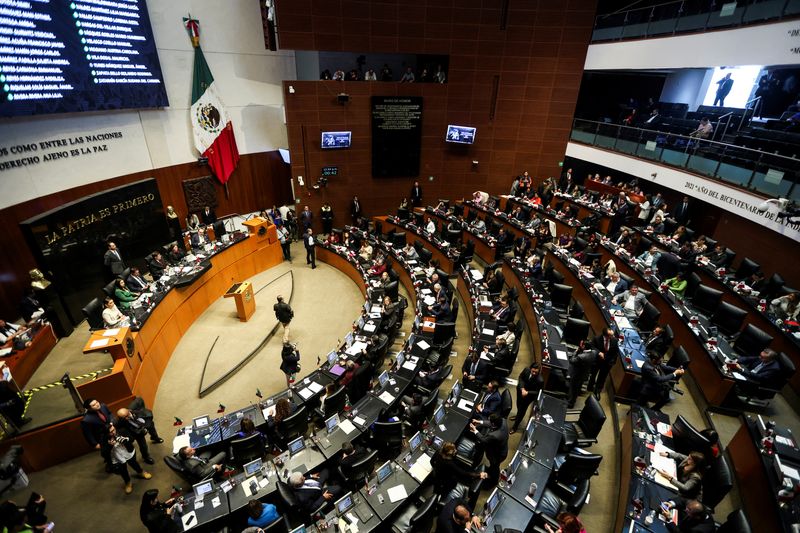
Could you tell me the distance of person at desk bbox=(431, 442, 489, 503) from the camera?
5.49 m

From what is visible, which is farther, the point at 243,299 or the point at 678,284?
the point at 243,299

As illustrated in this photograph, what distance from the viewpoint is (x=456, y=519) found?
185 inches

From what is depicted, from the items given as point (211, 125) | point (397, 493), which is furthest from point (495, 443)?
point (211, 125)

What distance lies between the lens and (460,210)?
16.9m

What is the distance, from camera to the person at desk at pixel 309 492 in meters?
5.40

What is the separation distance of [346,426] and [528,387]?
3.47 m

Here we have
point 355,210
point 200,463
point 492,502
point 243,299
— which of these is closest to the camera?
point 492,502

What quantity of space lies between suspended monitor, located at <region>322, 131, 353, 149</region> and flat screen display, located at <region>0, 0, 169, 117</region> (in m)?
5.97

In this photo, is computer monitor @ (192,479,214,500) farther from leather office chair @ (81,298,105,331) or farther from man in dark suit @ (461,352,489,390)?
leather office chair @ (81,298,105,331)

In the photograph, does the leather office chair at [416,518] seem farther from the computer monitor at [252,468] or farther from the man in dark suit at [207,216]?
the man in dark suit at [207,216]

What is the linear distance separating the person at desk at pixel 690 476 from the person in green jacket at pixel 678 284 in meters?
5.94

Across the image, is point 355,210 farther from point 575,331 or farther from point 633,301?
point 633,301

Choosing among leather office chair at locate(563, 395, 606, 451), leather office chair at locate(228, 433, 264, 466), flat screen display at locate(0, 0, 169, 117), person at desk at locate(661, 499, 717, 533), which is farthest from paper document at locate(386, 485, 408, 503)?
flat screen display at locate(0, 0, 169, 117)

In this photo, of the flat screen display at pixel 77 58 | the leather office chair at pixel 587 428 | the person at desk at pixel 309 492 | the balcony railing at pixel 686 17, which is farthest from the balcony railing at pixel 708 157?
the flat screen display at pixel 77 58
